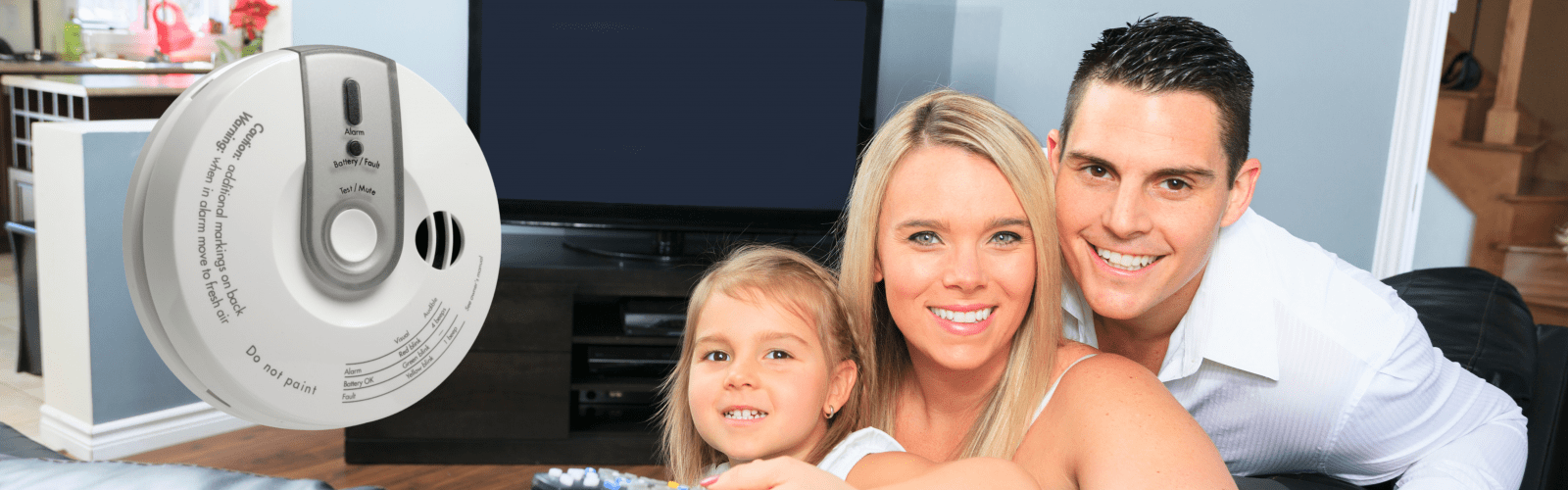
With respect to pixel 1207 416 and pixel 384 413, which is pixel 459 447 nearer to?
pixel 1207 416

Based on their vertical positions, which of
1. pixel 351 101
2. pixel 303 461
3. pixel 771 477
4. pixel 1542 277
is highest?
pixel 351 101

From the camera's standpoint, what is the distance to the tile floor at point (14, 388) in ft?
8.78

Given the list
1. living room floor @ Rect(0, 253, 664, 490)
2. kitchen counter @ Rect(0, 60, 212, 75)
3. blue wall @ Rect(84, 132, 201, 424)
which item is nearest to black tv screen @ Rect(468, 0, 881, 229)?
living room floor @ Rect(0, 253, 664, 490)

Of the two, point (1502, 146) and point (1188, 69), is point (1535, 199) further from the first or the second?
point (1188, 69)

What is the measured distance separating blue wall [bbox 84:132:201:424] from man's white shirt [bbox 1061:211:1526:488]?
2168 millimetres

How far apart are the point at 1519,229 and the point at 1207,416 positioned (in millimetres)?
2844

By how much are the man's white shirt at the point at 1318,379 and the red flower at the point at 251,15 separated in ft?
7.98

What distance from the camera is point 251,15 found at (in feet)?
9.30

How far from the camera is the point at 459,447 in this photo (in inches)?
104

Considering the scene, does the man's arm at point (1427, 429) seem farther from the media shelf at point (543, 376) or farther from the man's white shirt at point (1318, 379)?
the media shelf at point (543, 376)

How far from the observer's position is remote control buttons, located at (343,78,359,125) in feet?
1.80

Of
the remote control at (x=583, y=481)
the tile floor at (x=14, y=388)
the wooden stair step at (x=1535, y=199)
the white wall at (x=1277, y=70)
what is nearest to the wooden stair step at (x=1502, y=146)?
the wooden stair step at (x=1535, y=199)

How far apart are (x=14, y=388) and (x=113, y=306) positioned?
792 millimetres

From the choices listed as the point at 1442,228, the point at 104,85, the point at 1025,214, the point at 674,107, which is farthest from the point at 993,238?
the point at 104,85
